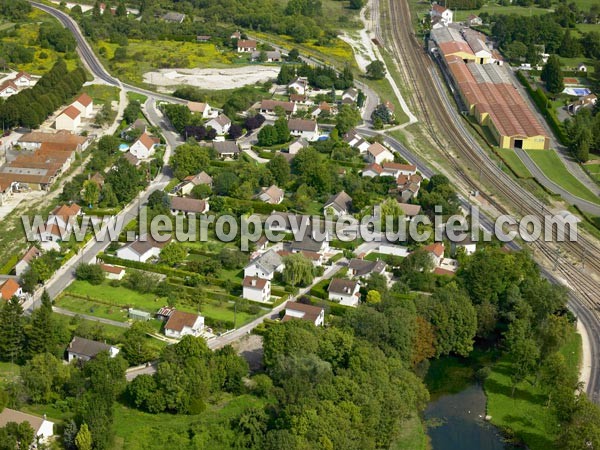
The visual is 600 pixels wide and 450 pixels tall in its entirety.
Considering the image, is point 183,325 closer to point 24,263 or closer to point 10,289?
point 10,289

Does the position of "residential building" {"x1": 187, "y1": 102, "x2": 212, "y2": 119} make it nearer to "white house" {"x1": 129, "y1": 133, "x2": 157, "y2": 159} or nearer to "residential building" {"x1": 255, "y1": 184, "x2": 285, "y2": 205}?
"white house" {"x1": 129, "y1": 133, "x2": 157, "y2": 159}

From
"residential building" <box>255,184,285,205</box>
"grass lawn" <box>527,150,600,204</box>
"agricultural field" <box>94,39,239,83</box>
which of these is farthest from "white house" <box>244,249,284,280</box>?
"agricultural field" <box>94,39,239,83</box>

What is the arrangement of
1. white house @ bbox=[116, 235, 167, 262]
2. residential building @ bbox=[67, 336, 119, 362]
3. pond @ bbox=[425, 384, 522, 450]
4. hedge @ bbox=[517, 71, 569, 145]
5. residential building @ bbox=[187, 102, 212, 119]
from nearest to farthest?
pond @ bbox=[425, 384, 522, 450], residential building @ bbox=[67, 336, 119, 362], white house @ bbox=[116, 235, 167, 262], hedge @ bbox=[517, 71, 569, 145], residential building @ bbox=[187, 102, 212, 119]

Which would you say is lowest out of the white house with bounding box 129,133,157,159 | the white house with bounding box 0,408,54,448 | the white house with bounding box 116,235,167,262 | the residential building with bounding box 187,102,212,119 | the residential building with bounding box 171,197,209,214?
the residential building with bounding box 187,102,212,119

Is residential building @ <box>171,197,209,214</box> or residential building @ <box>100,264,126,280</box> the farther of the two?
residential building @ <box>171,197,209,214</box>

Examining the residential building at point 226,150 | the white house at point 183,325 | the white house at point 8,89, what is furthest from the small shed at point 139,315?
the white house at point 8,89

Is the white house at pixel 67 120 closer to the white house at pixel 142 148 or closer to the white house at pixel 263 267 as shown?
the white house at pixel 142 148
